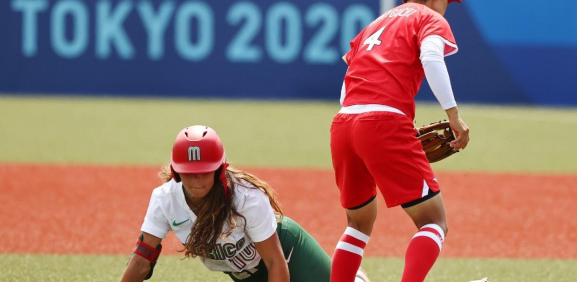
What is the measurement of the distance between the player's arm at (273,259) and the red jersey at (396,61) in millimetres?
951

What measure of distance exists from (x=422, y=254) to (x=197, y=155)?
50.6 inches

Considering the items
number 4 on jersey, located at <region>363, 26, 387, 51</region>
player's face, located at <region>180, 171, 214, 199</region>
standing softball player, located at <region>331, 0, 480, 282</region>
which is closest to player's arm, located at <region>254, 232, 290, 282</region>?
player's face, located at <region>180, 171, 214, 199</region>

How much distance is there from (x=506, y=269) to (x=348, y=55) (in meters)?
2.20

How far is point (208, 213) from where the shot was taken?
470 cm

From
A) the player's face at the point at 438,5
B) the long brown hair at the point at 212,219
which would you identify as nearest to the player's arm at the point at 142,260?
the long brown hair at the point at 212,219

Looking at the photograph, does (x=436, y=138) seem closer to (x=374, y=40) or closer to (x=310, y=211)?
(x=374, y=40)

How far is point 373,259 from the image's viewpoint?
22.9 ft

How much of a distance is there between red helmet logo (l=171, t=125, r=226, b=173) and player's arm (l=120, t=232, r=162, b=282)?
0.41 metres

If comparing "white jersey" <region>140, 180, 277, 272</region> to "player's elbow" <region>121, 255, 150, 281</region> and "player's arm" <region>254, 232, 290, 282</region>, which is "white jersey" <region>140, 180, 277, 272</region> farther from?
"player's elbow" <region>121, 255, 150, 281</region>

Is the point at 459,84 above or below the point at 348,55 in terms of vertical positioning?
below

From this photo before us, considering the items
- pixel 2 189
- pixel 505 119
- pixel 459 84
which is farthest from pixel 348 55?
pixel 459 84

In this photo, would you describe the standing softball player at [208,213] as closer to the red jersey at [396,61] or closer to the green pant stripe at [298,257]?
the green pant stripe at [298,257]

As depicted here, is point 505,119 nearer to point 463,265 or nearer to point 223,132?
point 223,132

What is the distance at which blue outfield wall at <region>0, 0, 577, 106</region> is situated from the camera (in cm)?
1889
